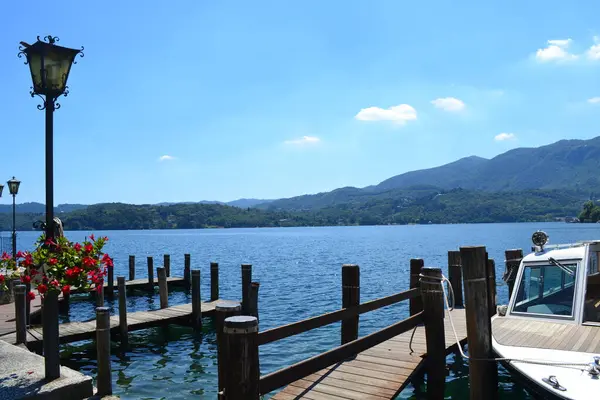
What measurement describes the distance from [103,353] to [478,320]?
6262 mm

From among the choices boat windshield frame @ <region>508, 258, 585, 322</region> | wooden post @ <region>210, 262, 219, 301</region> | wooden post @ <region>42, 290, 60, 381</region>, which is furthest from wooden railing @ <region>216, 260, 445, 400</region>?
wooden post @ <region>210, 262, 219, 301</region>

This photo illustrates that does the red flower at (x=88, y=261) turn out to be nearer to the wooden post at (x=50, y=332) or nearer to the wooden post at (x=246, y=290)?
the wooden post at (x=50, y=332)

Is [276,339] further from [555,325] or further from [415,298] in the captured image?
[415,298]

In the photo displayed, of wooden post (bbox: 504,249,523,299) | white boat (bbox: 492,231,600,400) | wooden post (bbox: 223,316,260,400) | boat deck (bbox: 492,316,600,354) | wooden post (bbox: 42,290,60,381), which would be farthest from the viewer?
wooden post (bbox: 504,249,523,299)

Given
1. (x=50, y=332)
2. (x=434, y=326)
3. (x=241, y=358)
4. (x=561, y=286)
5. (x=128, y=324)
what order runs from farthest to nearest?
(x=128, y=324), (x=561, y=286), (x=434, y=326), (x=50, y=332), (x=241, y=358)

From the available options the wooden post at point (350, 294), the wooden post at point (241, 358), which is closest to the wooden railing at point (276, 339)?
the wooden post at point (241, 358)

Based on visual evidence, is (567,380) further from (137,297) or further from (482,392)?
(137,297)

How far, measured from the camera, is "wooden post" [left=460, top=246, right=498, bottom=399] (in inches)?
263

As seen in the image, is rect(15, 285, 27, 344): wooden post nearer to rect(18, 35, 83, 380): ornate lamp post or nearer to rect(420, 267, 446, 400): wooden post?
rect(18, 35, 83, 380): ornate lamp post

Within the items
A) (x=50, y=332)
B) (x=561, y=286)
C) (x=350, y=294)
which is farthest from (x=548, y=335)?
(x=50, y=332)

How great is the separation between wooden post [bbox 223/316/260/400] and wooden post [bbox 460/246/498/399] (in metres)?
3.43

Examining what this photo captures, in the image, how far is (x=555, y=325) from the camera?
8.49 m

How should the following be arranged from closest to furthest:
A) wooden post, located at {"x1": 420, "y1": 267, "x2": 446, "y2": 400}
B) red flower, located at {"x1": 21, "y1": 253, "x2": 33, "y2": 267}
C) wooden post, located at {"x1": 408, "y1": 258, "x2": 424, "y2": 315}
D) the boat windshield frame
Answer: red flower, located at {"x1": 21, "y1": 253, "x2": 33, "y2": 267}
wooden post, located at {"x1": 420, "y1": 267, "x2": 446, "y2": 400}
the boat windshield frame
wooden post, located at {"x1": 408, "y1": 258, "x2": 424, "y2": 315}

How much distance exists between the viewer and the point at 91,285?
7.34 metres
